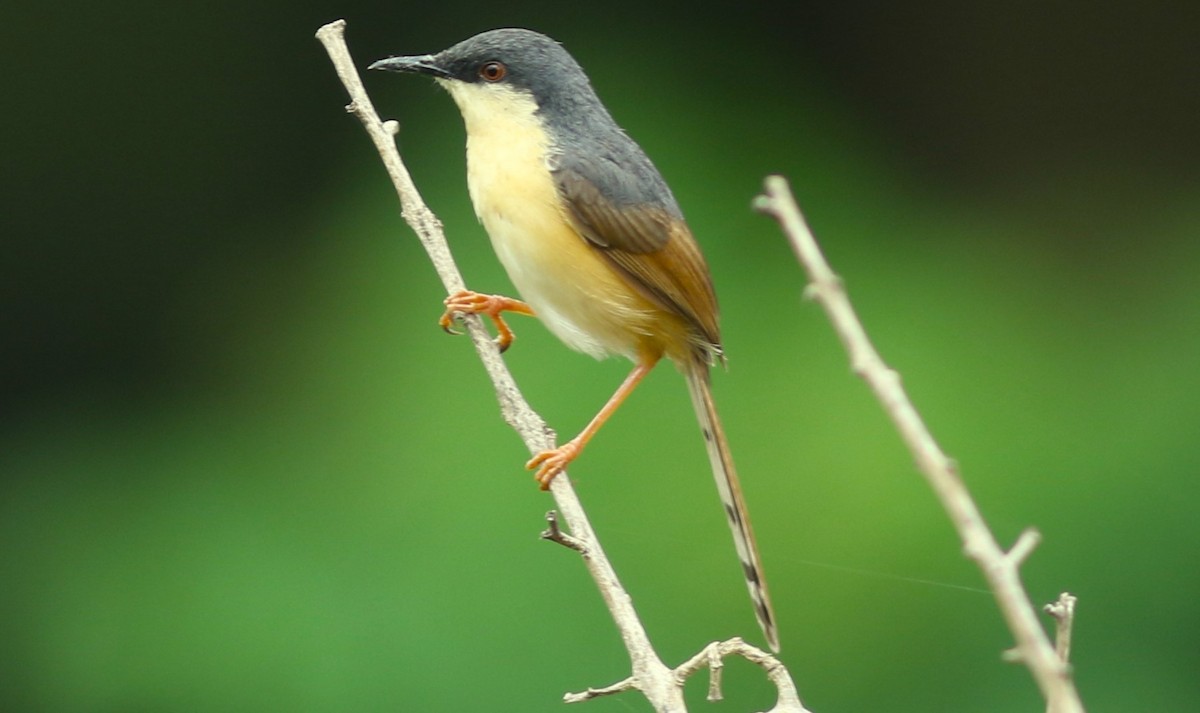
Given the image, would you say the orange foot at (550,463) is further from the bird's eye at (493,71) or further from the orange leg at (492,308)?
the bird's eye at (493,71)

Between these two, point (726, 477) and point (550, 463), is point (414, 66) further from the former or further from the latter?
point (726, 477)

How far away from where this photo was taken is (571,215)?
2332mm

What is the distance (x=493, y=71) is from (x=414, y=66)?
0.50 ft

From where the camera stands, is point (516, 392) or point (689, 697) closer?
point (516, 392)

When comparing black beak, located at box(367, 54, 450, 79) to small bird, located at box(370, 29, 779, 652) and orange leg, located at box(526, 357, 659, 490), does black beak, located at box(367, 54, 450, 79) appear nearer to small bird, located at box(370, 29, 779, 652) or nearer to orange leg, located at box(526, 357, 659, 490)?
small bird, located at box(370, 29, 779, 652)

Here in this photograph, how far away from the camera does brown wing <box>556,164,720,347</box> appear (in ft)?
7.68

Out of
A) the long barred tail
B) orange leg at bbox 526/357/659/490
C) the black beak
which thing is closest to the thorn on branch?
orange leg at bbox 526/357/659/490

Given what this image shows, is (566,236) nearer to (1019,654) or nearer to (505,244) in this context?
(505,244)

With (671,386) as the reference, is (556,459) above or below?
below

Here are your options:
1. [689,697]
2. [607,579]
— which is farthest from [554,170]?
[689,697]

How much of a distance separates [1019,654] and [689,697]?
7.83 ft

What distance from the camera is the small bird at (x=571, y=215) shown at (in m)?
2.32

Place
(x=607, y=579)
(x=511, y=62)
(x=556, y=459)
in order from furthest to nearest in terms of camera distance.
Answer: (x=511, y=62)
(x=556, y=459)
(x=607, y=579)

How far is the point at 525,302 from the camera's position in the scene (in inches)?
95.2
